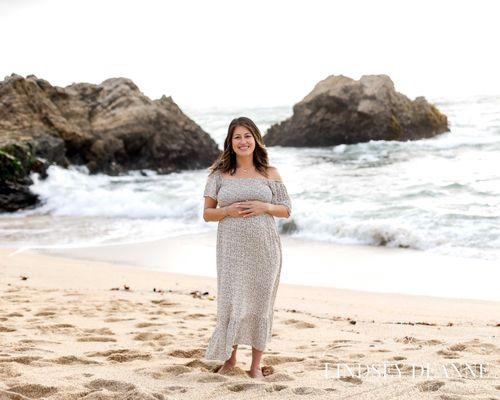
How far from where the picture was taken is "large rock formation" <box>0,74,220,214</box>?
19969mm

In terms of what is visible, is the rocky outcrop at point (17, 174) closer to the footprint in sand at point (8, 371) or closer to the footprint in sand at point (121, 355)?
the footprint in sand at point (121, 355)

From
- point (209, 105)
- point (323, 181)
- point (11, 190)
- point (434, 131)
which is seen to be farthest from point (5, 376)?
point (209, 105)

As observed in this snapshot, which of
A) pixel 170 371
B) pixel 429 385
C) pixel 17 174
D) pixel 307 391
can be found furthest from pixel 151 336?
pixel 17 174

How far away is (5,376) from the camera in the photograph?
443cm

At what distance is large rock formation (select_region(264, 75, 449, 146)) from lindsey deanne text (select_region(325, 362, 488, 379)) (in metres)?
24.2

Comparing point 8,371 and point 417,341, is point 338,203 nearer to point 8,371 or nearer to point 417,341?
point 417,341

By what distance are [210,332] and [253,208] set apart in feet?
6.34

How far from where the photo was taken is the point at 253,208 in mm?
4586

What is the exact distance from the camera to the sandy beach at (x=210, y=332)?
14.0ft

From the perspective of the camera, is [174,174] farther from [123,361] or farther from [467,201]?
[123,361]

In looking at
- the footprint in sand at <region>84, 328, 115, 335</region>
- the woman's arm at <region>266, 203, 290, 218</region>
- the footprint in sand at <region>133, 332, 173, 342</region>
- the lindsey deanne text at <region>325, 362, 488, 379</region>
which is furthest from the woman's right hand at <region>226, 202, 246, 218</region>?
the footprint in sand at <region>84, 328, 115, 335</region>

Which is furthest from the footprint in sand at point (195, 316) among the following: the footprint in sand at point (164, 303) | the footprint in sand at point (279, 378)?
the footprint in sand at point (279, 378)

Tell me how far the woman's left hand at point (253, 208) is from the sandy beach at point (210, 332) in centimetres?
109

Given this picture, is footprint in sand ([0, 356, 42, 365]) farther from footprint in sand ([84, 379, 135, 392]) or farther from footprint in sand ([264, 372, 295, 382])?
footprint in sand ([264, 372, 295, 382])
